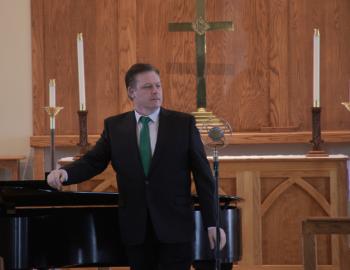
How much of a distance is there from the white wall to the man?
8.65ft

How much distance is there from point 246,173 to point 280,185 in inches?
8.9

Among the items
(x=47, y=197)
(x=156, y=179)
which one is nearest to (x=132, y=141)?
(x=156, y=179)

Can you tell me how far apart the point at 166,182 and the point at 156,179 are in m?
0.04

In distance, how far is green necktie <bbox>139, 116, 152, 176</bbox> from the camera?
3213 millimetres

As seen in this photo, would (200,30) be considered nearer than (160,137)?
No

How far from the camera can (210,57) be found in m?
5.81

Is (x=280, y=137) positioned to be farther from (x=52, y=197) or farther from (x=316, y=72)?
(x=52, y=197)

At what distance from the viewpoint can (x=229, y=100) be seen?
5.80m

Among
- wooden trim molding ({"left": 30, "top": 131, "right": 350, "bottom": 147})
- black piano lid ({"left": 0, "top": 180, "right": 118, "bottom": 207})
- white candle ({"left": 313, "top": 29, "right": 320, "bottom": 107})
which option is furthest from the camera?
wooden trim molding ({"left": 30, "top": 131, "right": 350, "bottom": 147})

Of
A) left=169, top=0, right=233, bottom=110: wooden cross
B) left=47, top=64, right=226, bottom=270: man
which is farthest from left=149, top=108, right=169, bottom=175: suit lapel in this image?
left=169, top=0, right=233, bottom=110: wooden cross

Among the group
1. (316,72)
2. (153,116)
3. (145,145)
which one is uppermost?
(316,72)

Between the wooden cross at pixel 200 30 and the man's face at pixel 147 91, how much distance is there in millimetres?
2255

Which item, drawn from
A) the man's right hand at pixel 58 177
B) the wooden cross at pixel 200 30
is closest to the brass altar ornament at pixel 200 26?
the wooden cross at pixel 200 30

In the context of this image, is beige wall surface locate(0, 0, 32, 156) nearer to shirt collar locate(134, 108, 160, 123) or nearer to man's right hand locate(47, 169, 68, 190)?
man's right hand locate(47, 169, 68, 190)
